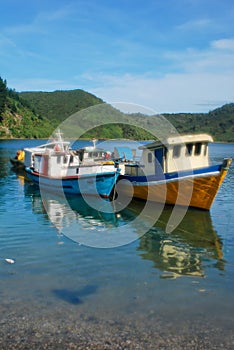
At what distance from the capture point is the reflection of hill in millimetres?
13875

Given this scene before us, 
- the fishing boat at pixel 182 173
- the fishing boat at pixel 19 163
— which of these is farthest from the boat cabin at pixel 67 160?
the fishing boat at pixel 19 163

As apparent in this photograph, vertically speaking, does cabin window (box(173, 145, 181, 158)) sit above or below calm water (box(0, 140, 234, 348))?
above

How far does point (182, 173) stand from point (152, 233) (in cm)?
531

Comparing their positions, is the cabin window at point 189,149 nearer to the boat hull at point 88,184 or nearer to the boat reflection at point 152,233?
the boat reflection at point 152,233

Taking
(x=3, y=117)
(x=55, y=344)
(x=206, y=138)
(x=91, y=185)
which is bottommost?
(x=55, y=344)

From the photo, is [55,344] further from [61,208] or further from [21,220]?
[61,208]

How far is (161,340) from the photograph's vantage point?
877 cm

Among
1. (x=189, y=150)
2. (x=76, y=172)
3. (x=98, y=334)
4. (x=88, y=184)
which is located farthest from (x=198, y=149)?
(x=98, y=334)

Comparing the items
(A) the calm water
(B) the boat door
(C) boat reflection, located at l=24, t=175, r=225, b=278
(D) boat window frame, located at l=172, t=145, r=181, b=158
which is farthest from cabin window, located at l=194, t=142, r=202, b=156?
(A) the calm water

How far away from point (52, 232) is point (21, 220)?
3119mm

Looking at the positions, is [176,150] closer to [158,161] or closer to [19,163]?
[158,161]

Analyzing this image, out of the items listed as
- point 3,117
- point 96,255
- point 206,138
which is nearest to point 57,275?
point 96,255

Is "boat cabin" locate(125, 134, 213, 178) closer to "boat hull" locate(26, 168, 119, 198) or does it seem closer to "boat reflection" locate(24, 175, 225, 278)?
"boat reflection" locate(24, 175, 225, 278)

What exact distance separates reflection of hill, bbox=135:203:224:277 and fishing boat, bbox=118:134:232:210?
6.68 ft
